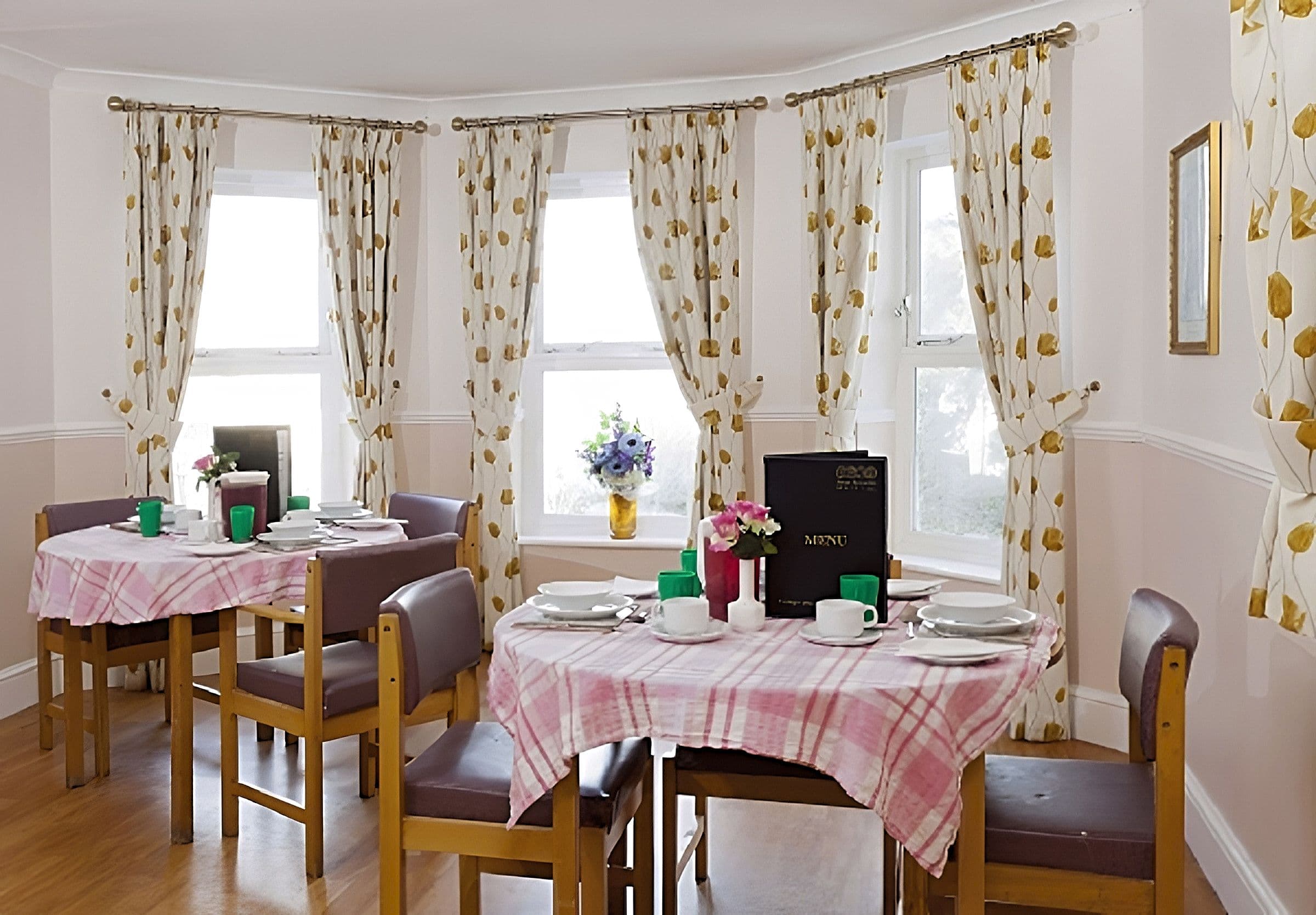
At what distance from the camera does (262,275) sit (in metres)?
5.85

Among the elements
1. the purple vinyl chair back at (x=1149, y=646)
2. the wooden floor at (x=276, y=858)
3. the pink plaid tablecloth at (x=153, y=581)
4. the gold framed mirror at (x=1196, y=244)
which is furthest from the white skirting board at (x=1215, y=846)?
the pink plaid tablecloth at (x=153, y=581)

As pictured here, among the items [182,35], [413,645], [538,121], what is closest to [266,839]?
[413,645]

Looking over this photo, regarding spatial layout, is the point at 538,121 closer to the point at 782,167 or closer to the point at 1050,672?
the point at 782,167

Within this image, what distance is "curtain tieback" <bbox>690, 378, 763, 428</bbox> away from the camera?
5480 mm

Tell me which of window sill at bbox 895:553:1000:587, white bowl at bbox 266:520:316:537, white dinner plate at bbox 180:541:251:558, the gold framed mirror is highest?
the gold framed mirror

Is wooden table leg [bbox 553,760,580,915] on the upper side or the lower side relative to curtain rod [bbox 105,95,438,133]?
lower

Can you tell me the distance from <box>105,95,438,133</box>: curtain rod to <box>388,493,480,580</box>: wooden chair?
1.97m

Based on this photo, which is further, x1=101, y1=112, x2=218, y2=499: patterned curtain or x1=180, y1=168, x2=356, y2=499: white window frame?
x1=180, y1=168, x2=356, y2=499: white window frame

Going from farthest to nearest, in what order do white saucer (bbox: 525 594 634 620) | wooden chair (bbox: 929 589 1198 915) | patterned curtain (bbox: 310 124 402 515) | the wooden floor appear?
1. patterned curtain (bbox: 310 124 402 515)
2. the wooden floor
3. white saucer (bbox: 525 594 634 620)
4. wooden chair (bbox: 929 589 1198 915)

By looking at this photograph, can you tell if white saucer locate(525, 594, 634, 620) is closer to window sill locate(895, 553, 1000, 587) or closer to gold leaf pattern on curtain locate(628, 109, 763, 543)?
window sill locate(895, 553, 1000, 587)

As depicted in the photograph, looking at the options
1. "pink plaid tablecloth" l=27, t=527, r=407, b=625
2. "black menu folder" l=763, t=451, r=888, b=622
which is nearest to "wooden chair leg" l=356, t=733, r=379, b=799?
"pink plaid tablecloth" l=27, t=527, r=407, b=625

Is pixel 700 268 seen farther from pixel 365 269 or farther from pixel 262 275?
pixel 262 275

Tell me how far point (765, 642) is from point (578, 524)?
370cm

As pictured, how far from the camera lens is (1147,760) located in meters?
2.45
